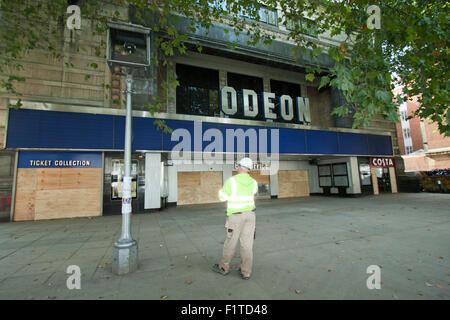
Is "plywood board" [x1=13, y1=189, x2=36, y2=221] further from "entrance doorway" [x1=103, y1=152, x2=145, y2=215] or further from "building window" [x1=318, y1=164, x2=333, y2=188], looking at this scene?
"building window" [x1=318, y1=164, x2=333, y2=188]

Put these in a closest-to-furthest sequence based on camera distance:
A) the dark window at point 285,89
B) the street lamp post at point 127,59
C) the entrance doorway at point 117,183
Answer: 1. the street lamp post at point 127,59
2. the entrance doorway at point 117,183
3. the dark window at point 285,89

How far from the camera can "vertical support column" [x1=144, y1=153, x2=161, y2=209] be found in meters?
11.2

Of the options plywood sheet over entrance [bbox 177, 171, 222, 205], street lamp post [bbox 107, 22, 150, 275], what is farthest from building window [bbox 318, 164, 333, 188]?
street lamp post [bbox 107, 22, 150, 275]

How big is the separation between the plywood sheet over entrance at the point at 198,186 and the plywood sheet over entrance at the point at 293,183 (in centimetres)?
561

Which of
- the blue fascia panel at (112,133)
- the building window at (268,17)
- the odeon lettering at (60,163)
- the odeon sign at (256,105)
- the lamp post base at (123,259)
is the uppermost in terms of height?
the building window at (268,17)

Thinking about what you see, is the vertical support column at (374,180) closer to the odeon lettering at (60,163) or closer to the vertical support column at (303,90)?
the vertical support column at (303,90)

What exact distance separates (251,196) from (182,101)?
12611mm

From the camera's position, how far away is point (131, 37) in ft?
14.2

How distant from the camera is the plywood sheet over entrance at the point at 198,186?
47.9 feet

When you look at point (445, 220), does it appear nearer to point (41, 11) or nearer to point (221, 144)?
point (221, 144)

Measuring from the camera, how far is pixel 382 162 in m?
17.9

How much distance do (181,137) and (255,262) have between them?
28.3 ft

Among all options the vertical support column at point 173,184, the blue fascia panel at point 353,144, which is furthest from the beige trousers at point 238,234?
the blue fascia panel at point 353,144

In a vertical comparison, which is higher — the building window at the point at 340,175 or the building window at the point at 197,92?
the building window at the point at 197,92
